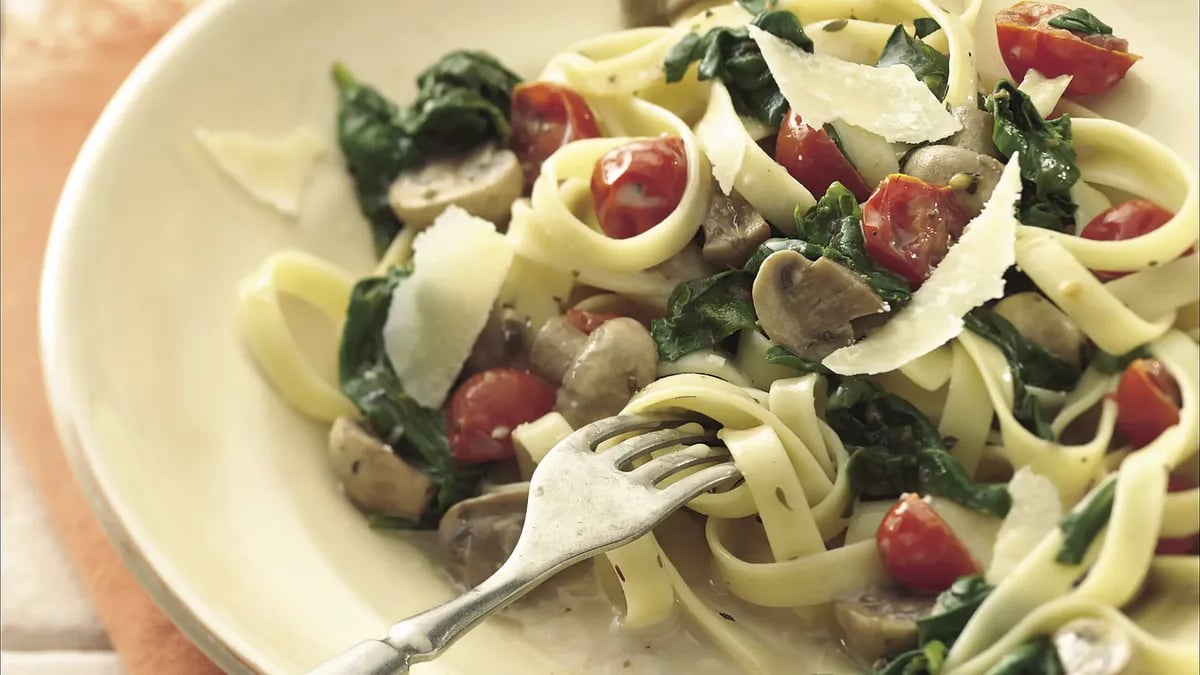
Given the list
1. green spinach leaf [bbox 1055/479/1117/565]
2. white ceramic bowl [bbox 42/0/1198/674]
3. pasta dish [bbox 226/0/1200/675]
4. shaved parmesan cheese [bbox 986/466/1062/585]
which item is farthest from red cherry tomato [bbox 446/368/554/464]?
green spinach leaf [bbox 1055/479/1117/565]

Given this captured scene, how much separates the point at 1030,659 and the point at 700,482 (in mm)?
691

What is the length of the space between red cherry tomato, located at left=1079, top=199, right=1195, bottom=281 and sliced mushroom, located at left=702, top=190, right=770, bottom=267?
2.15ft

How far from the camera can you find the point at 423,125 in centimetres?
333

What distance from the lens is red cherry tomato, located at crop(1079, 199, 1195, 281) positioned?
1.93 metres

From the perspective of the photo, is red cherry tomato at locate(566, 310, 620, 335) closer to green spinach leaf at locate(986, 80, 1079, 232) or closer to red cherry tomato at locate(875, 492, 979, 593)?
red cherry tomato at locate(875, 492, 979, 593)

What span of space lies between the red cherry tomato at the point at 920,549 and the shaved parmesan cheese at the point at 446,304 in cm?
120

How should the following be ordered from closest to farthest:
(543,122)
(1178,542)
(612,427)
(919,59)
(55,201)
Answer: (1178,542)
(919,59)
(612,427)
(543,122)
(55,201)

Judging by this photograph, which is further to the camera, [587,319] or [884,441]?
[587,319]

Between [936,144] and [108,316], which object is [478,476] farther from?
[936,144]

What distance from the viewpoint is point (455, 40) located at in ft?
11.7

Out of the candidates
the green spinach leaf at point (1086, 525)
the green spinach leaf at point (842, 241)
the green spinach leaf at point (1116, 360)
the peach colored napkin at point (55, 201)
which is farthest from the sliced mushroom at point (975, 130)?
the peach colored napkin at point (55, 201)

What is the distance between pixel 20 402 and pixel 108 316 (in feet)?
1.84

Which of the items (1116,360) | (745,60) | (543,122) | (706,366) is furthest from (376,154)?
(1116,360)

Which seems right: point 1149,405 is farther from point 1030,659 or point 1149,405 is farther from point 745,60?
point 745,60
